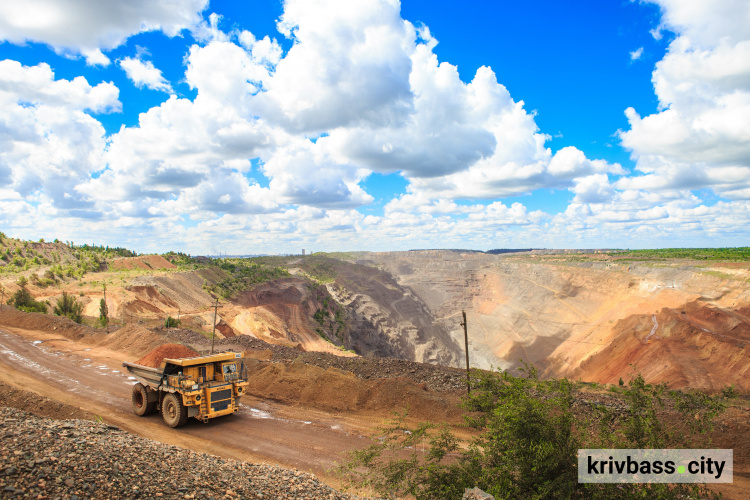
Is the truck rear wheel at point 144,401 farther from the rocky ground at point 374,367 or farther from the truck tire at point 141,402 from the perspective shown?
the rocky ground at point 374,367

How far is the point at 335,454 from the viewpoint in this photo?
13.1 metres

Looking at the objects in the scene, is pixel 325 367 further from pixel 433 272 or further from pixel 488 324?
pixel 433 272

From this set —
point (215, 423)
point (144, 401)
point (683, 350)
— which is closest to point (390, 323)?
point (683, 350)

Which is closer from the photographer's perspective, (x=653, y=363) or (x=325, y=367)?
(x=325, y=367)

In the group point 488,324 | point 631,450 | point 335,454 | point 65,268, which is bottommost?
point 488,324

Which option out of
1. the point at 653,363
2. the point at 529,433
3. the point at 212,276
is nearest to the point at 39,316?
the point at 212,276

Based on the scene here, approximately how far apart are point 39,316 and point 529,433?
131 feet

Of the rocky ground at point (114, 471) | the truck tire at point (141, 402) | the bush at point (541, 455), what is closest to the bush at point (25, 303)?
the truck tire at point (141, 402)

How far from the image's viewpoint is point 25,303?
38594 mm

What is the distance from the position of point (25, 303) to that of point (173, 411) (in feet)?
118

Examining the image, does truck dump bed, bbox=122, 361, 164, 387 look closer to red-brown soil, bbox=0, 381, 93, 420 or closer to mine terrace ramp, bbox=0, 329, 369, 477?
mine terrace ramp, bbox=0, 329, 369, 477

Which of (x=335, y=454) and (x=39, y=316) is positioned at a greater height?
(x=39, y=316)

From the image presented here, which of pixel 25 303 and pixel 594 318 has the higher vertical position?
pixel 25 303

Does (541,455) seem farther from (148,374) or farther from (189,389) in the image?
(148,374)
